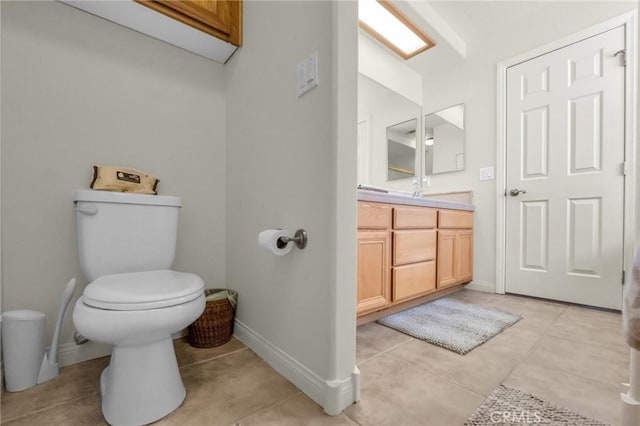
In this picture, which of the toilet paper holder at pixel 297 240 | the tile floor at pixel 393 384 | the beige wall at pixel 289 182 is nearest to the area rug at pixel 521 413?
the tile floor at pixel 393 384

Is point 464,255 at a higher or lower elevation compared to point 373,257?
lower

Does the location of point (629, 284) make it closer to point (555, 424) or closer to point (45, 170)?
point (555, 424)

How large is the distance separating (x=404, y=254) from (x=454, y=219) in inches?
30.9

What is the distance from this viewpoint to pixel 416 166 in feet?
9.23

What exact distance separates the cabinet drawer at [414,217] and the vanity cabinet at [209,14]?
1310 mm

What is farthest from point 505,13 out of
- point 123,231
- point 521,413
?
point 123,231

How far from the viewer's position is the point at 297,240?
3.32 ft

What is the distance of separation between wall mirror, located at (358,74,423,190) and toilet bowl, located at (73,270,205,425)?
2.14m

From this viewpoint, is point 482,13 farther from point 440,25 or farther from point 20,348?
point 20,348

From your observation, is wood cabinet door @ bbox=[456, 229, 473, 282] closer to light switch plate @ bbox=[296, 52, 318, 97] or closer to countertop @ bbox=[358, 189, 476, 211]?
countertop @ bbox=[358, 189, 476, 211]

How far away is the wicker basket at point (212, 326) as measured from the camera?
52.0 inches

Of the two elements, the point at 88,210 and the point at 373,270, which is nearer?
the point at 88,210

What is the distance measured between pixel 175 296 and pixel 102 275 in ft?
1.60

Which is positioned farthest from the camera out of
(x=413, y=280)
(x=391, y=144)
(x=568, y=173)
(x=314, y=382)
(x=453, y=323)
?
(x=391, y=144)
